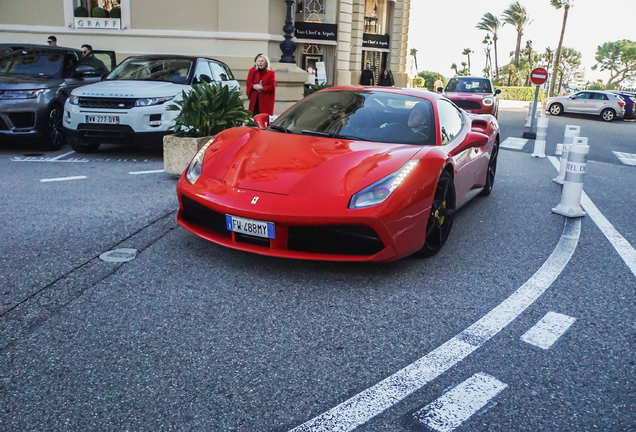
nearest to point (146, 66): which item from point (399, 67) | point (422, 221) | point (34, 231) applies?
point (34, 231)

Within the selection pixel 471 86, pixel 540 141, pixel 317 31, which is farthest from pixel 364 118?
pixel 317 31

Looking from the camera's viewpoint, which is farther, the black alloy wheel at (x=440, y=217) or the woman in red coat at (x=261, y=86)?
the woman in red coat at (x=261, y=86)

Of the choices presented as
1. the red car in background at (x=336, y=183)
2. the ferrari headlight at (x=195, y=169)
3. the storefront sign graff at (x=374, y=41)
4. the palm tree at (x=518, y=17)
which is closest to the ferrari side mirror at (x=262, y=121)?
the red car in background at (x=336, y=183)

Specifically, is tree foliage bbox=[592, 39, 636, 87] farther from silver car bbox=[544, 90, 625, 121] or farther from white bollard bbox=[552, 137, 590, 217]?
white bollard bbox=[552, 137, 590, 217]

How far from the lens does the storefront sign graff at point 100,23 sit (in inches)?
675

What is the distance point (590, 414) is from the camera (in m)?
2.51

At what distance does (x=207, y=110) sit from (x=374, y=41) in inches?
1011

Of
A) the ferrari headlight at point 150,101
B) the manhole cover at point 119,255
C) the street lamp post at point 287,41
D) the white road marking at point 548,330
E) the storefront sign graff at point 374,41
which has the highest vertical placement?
the storefront sign graff at point 374,41

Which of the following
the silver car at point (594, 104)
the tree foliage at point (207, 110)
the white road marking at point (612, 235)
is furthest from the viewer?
the silver car at point (594, 104)

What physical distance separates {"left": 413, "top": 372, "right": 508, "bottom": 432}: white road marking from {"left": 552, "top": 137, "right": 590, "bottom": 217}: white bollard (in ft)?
12.9

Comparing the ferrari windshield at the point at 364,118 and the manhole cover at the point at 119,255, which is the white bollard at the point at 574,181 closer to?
the ferrari windshield at the point at 364,118

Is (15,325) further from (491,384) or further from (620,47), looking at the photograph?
(620,47)

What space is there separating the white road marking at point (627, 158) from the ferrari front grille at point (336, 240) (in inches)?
391

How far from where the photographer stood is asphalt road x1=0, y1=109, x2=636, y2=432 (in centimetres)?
246
